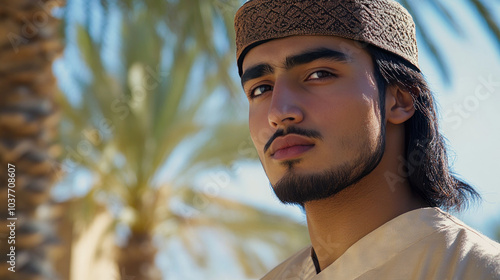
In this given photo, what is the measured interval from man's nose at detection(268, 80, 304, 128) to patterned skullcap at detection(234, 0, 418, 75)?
9.9 inches

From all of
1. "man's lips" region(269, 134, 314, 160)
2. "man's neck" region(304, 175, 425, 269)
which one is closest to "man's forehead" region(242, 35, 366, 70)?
"man's lips" region(269, 134, 314, 160)

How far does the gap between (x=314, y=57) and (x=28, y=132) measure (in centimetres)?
416

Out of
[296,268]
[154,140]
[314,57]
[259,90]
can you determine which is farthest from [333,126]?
[154,140]

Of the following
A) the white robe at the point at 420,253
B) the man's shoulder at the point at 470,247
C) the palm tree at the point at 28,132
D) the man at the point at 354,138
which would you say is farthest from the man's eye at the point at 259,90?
the palm tree at the point at 28,132

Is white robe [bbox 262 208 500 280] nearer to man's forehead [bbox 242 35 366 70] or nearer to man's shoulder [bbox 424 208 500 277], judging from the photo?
man's shoulder [bbox 424 208 500 277]

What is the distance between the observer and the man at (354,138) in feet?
7.27

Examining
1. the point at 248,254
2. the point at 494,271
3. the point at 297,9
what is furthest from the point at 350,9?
the point at 248,254

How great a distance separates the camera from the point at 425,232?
7.13ft

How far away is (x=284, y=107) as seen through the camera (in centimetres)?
229

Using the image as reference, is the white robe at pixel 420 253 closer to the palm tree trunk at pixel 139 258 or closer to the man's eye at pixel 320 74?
the man's eye at pixel 320 74

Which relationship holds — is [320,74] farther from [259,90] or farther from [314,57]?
[259,90]

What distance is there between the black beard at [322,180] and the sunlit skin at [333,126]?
2cm

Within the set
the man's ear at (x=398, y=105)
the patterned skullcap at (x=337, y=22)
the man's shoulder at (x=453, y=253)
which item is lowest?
the man's shoulder at (x=453, y=253)

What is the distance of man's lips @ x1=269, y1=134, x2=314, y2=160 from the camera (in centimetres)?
228
